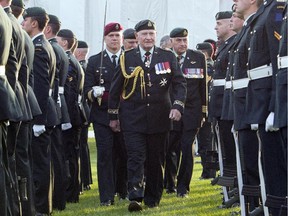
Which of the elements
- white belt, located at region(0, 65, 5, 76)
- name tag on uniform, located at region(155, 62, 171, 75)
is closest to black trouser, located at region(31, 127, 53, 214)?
name tag on uniform, located at region(155, 62, 171, 75)

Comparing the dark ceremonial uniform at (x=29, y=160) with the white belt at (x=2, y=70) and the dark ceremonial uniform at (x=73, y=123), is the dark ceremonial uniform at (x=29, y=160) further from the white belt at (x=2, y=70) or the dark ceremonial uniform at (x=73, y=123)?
the dark ceremonial uniform at (x=73, y=123)

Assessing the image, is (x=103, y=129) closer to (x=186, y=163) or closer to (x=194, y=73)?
(x=186, y=163)

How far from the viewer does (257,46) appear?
7.31 meters

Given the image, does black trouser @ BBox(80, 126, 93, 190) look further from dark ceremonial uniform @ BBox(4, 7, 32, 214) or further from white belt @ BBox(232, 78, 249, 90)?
dark ceremonial uniform @ BBox(4, 7, 32, 214)

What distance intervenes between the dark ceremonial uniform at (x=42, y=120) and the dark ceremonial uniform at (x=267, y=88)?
103 inches

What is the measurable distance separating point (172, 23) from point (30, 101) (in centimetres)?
1630

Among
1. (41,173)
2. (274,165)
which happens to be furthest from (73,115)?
(274,165)

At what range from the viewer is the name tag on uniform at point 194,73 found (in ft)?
39.9

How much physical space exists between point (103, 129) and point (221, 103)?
1.43 meters

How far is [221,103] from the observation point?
411 inches

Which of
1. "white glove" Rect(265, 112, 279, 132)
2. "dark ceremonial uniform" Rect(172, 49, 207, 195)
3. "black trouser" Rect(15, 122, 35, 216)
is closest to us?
"white glove" Rect(265, 112, 279, 132)

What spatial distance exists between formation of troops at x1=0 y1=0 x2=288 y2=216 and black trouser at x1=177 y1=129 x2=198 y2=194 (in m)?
0.01

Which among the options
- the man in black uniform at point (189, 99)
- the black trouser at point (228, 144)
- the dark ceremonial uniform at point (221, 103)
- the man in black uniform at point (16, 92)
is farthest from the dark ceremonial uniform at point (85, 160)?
the man in black uniform at point (16, 92)

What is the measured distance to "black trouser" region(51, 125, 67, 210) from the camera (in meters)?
10.3
